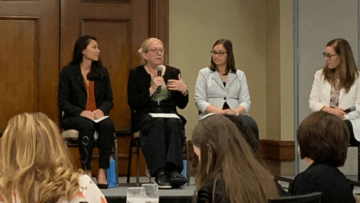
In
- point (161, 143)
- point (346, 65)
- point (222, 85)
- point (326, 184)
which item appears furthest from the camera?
point (222, 85)

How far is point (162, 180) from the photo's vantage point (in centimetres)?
392

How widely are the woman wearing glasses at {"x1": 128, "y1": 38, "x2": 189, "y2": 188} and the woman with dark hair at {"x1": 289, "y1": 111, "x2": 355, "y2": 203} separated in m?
1.92

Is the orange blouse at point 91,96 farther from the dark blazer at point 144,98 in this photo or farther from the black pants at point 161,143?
the black pants at point 161,143

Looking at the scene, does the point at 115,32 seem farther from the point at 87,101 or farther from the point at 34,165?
the point at 34,165

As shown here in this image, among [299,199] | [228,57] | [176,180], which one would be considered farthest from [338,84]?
[299,199]

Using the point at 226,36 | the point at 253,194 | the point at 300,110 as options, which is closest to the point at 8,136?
the point at 253,194

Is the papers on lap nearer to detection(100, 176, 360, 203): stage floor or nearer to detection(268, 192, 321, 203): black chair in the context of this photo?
detection(100, 176, 360, 203): stage floor

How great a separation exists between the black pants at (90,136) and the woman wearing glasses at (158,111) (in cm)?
26

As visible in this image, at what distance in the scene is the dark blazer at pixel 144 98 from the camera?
4186 mm

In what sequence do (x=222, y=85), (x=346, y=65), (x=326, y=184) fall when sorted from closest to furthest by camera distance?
(x=326, y=184) → (x=346, y=65) → (x=222, y=85)

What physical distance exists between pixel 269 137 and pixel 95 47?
82.0 inches

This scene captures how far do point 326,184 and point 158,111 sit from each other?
2.40 metres

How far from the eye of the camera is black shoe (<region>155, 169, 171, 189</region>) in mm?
3904

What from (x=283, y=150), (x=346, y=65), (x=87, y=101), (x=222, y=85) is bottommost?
(x=283, y=150)
